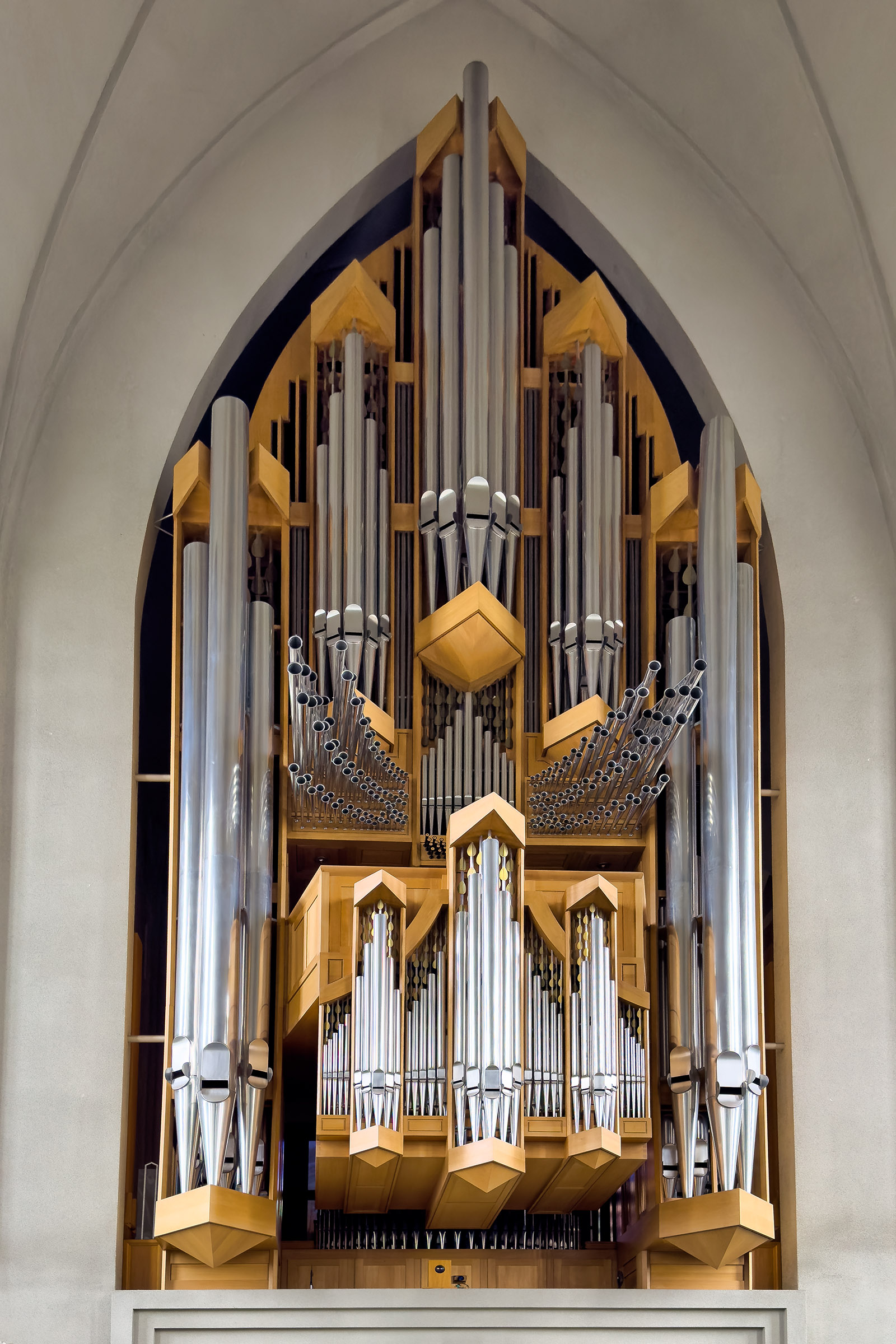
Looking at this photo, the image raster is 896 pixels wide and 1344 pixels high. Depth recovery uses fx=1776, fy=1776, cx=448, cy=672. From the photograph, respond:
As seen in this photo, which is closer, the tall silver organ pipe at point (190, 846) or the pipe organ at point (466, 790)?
the pipe organ at point (466, 790)

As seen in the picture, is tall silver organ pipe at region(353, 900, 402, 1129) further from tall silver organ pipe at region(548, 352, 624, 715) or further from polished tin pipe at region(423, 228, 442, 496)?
polished tin pipe at region(423, 228, 442, 496)

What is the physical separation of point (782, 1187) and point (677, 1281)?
0.78 meters

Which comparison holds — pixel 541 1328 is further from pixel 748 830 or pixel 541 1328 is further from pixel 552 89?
pixel 552 89

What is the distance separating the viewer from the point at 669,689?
8891 mm

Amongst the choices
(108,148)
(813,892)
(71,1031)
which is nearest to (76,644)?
(71,1031)

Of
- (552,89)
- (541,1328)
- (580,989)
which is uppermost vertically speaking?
(552,89)

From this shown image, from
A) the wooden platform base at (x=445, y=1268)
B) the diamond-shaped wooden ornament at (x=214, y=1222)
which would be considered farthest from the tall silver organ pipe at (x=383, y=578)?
the wooden platform base at (x=445, y=1268)

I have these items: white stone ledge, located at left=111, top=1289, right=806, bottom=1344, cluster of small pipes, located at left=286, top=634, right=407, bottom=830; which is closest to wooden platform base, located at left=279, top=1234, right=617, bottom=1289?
white stone ledge, located at left=111, top=1289, right=806, bottom=1344

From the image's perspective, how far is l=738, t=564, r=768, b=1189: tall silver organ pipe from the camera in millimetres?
8734

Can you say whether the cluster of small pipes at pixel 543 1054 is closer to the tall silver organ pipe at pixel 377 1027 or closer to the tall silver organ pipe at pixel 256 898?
the tall silver organ pipe at pixel 377 1027

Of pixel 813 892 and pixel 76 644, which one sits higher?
pixel 76 644

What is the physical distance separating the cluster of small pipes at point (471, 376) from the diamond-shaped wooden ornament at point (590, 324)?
1.04 feet

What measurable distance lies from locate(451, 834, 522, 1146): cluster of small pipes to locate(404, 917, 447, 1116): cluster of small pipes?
20 cm

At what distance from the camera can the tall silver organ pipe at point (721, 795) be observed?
8.73m
